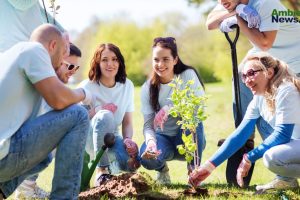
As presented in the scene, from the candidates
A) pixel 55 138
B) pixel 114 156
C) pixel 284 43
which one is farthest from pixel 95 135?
pixel 284 43

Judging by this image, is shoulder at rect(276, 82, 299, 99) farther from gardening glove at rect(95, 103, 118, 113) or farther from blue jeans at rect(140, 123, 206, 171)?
gardening glove at rect(95, 103, 118, 113)

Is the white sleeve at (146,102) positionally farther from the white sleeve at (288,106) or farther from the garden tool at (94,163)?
the white sleeve at (288,106)

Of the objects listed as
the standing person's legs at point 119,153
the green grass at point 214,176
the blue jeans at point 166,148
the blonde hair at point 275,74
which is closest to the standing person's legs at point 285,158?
the green grass at point 214,176

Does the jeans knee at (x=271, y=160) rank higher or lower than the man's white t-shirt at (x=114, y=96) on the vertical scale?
lower

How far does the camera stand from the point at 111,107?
4.28m

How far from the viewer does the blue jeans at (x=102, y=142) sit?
13.1 ft

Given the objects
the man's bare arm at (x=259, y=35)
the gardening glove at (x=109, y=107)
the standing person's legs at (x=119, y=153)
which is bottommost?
the standing person's legs at (x=119, y=153)

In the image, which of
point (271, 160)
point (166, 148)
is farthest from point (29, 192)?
point (271, 160)

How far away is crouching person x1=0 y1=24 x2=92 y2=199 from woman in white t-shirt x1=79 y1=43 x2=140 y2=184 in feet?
3.47

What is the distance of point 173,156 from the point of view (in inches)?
169

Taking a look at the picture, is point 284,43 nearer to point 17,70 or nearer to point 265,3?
point 265,3

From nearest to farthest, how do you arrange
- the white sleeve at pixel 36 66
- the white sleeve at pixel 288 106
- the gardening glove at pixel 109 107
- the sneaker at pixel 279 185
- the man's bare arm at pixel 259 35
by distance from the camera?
the white sleeve at pixel 36 66
the white sleeve at pixel 288 106
the sneaker at pixel 279 185
the man's bare arm at pixel 259 35
the gardening glove at pixel 109 107

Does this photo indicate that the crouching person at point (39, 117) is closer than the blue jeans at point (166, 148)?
Yes

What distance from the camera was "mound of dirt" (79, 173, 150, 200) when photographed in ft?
11.4
